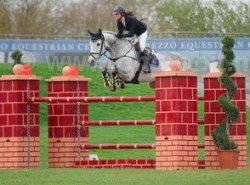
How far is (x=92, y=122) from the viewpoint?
2416cm

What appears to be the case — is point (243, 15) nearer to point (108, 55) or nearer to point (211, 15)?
point (211, 15)

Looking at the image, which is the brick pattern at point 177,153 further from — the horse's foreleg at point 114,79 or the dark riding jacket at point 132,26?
the dark riding jacket at point 132,26

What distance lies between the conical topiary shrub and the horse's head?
3965 millimetres

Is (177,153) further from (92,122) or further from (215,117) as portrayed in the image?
(92,122)

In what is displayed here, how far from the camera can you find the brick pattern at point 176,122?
72.9 ft

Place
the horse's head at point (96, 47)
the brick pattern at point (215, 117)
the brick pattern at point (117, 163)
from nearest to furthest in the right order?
the brick pattern at point (215, 117) < the brick pattern at point (117, 163) < the horse's head at point (96, 47)

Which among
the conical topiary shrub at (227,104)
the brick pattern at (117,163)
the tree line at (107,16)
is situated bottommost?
the brick pattern at (117,163)

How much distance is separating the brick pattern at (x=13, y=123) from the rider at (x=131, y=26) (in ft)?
11.4

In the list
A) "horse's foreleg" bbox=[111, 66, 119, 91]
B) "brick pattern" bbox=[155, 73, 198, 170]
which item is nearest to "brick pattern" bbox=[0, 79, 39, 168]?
"brick pattern" bbox=[155, 73, 198, 170]

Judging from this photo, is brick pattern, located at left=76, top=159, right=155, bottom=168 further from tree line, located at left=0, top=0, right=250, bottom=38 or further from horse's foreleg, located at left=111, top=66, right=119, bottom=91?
tree line, located at left=0, top=0, right=250, bottom=38

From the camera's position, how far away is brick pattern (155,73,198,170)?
72.9 ft

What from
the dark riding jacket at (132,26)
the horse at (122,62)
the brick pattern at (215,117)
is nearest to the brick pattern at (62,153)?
the horse at (122,62)

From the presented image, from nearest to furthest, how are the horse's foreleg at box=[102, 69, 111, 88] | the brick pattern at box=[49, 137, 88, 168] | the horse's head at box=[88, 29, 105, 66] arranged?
the brick pattern at box=[49, 137, 88, 168]
the horse's head at box=[88, 29, 105, 66]
the horse's foreleg at box=[102, 69, 111, 88]

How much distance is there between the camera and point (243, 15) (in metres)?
61.6
